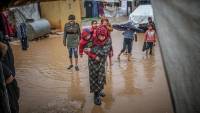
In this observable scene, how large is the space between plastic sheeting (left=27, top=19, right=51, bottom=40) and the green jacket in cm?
675

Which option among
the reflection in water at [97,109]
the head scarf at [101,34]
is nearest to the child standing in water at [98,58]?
the head scarf at [101,34]

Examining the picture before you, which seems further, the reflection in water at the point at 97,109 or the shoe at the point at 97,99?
the shoe at the point at 97,99

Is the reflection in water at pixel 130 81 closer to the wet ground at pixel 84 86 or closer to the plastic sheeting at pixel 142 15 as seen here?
the wet ground at pixel 84 86

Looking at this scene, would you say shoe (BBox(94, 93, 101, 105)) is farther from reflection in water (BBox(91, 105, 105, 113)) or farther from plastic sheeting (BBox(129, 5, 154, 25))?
plastic sheeting (BBox(129, 5, 154, 25))

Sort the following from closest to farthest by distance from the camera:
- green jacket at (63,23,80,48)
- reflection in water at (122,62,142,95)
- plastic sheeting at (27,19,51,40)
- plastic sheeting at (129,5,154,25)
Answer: reflection in water at (122,62,142,95)
green jacket at (63,23,80,48)
plastic sheeting at (27,19,51,40)
plastic sheeting at (129,5,154,25)

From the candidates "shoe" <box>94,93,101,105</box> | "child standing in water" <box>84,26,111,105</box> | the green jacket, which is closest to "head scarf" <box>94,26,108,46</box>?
"child standing in water" <box>84,26,111,105</box>

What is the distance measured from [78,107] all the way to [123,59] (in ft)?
16.9

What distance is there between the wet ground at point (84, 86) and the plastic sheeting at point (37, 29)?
327 centimetres

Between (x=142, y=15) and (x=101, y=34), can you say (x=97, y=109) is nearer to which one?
(x=101, y=34)

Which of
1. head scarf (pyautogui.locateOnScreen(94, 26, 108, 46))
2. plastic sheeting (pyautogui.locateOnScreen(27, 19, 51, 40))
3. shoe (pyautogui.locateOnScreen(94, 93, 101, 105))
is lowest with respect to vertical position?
shoe (pyautogui.locateOnScreen(94, 93, 101, 105))

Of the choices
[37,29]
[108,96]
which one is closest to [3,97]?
[108,96]

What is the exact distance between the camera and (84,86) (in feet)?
29.0

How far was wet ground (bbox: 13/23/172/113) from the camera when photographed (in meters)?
7.20

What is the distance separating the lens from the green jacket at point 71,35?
10.1 metres
